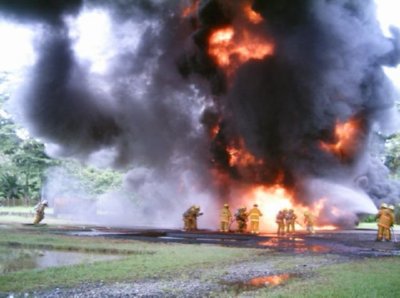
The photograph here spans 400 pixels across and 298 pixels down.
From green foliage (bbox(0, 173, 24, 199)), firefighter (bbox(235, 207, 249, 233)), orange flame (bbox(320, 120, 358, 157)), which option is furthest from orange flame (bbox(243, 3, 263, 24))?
green foliage (bbox(0, 173, 24, 199))

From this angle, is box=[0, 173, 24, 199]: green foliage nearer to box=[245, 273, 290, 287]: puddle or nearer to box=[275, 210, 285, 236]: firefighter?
box=[275, 210, 285, 236]: firefighter

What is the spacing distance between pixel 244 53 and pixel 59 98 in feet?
51.6

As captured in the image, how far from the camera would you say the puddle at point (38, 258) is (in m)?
15.2

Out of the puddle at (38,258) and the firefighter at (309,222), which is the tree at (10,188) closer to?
the firefighter at (309,222)

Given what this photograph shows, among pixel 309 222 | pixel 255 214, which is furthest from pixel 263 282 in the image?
pixel 309 222

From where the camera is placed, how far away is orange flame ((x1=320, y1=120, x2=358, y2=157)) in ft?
134

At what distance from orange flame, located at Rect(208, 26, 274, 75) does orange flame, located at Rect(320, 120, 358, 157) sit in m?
7.92

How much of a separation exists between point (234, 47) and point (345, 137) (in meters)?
11.1

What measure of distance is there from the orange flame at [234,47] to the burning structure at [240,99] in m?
0.08

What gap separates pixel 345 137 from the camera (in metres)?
41.5

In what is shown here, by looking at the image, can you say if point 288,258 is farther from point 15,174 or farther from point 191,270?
point 15,174

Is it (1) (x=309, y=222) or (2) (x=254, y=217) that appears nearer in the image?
(2) (x=254, y=217)

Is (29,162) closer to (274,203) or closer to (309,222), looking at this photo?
(274,203)

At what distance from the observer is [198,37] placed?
42.6 metres
